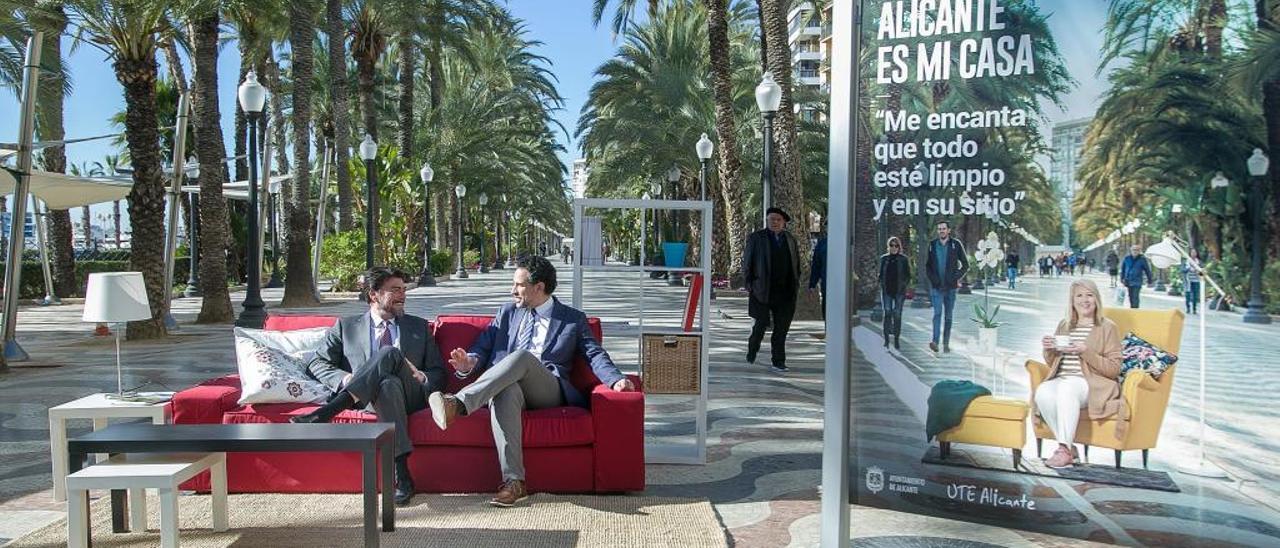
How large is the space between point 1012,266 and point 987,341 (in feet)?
0.94

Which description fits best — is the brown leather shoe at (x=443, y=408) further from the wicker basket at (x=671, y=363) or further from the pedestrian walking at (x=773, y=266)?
the pedestrian walking at (x=773, y=266)

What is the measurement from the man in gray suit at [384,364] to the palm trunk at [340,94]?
1949 centimetres

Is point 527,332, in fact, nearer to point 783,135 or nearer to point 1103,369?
point 1103,369

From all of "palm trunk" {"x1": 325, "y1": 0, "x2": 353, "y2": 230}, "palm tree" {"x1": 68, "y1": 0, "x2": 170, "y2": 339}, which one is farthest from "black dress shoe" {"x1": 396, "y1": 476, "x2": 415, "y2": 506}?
"palm trunk" {"x1": 325, "y1": 0, "x2": 353, "y2": 230}

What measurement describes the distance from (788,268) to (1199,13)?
7247 mm

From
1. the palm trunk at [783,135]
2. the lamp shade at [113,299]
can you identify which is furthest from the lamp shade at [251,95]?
the lamp shade at [113,299]

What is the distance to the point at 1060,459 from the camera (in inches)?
144

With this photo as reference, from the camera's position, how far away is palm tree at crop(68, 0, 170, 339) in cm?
1434

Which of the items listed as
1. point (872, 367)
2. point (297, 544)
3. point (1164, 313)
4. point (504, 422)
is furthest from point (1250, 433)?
point (297, 544)

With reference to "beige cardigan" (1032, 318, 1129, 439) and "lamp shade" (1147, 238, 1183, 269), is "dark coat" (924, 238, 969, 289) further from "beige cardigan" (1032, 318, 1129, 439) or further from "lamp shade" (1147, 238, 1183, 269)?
"lamp shade" (1147, 238, 1183, 269)

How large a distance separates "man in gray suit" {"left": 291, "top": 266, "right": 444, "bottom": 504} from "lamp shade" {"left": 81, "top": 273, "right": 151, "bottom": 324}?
1001 millimetres

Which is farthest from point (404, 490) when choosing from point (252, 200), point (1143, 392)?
point (252, 200)

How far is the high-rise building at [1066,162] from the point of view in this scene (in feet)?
12.0

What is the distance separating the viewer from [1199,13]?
11.1 ft
